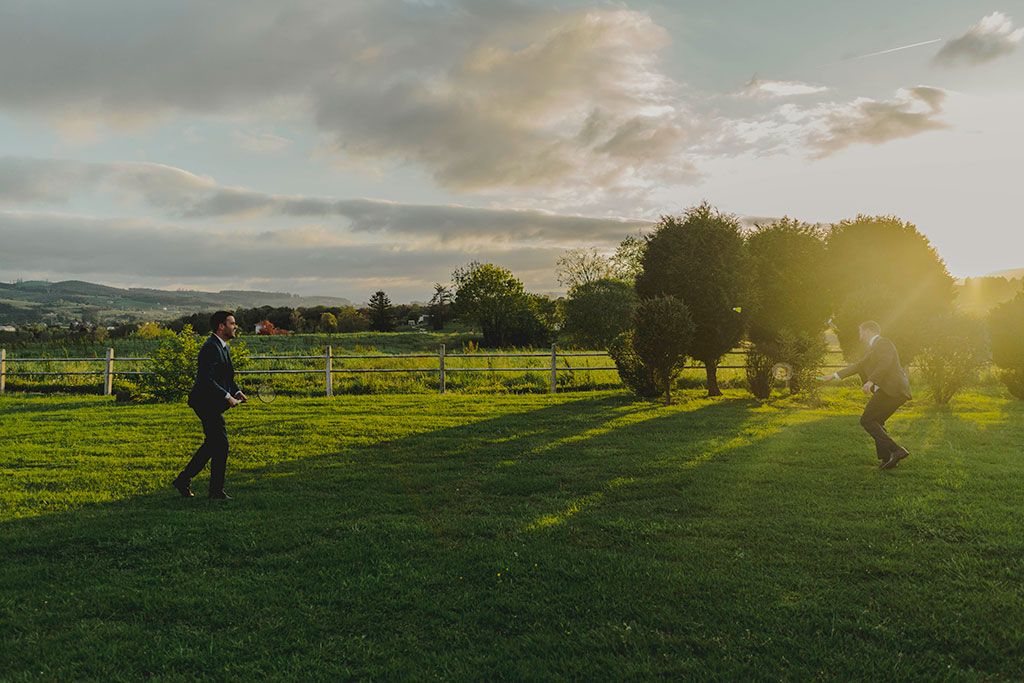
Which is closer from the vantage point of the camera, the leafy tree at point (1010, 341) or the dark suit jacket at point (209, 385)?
the dark suit jacket at point (209, 385)

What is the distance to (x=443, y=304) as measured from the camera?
257 feet

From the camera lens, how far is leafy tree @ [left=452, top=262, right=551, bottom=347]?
55.5 metres

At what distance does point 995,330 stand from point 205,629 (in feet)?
75.2

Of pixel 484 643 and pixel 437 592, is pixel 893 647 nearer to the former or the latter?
pixel 484 643

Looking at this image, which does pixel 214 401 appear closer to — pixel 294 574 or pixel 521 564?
pixel 294 574

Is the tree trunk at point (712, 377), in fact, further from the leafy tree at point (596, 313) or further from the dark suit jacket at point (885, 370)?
the leafy tree at point (596, 313)

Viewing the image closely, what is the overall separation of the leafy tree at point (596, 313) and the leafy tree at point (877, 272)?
22.7 metres

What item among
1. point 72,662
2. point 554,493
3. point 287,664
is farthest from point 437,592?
point 554,493

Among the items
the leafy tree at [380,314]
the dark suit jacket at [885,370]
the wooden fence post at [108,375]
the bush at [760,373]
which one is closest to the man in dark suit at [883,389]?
the dark suit jacket at [885,370]

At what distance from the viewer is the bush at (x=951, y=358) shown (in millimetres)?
16859

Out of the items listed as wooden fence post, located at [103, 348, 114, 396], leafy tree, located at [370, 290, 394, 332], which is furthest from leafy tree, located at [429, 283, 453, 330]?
wooden fence post, located at [103, 348, 114, 396]

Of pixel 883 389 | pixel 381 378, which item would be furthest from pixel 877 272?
pixel 381 378

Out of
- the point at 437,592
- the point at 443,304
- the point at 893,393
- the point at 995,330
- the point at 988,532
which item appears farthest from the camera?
the point at 443,304

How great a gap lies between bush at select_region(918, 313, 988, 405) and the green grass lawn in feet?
22.8
